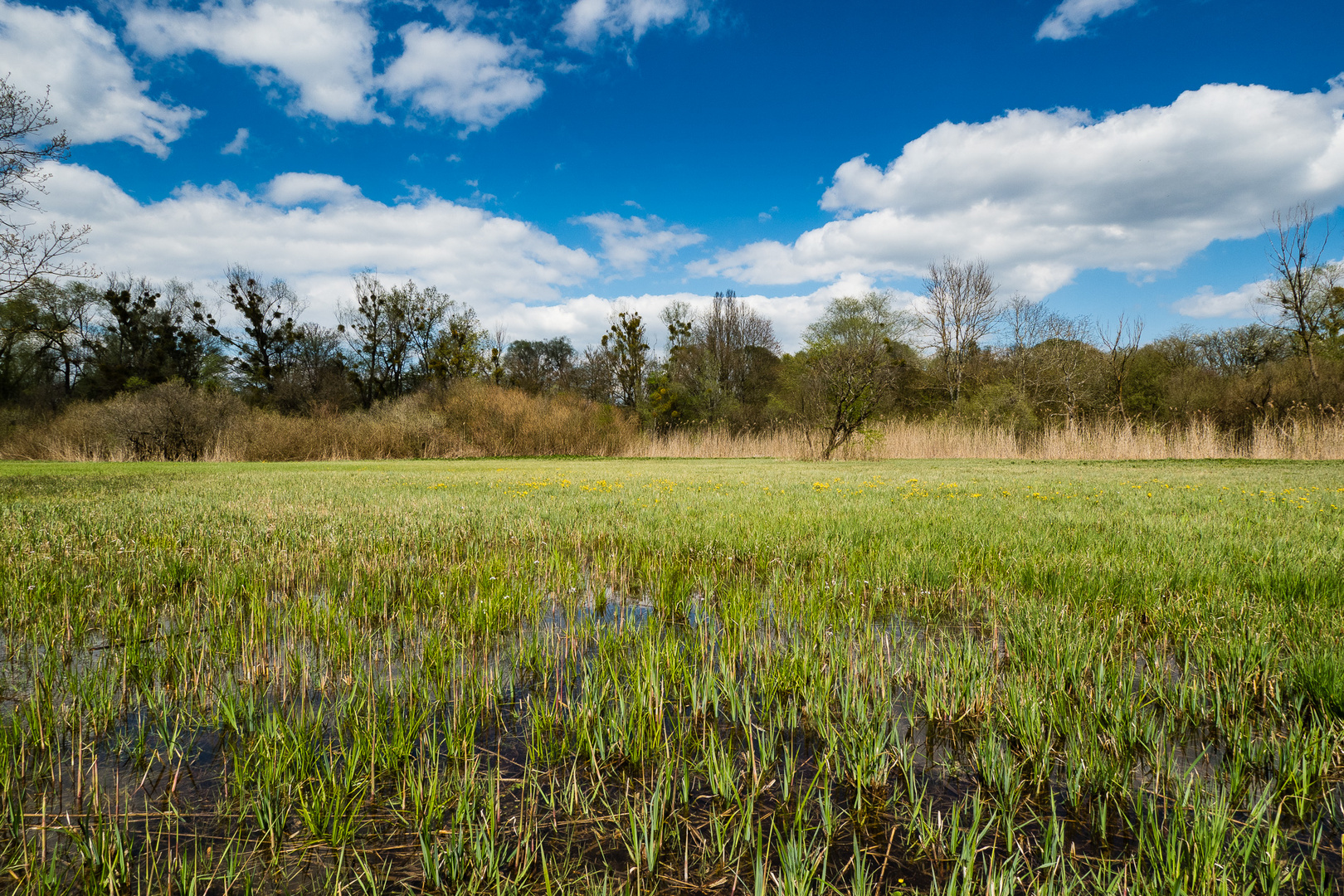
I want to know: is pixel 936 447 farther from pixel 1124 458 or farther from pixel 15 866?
pixel 15 866

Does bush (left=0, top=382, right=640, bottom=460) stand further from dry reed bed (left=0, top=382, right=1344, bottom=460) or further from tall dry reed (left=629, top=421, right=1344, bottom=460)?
tall dry reed (left=629, top=421, right=1344, bottom=460)

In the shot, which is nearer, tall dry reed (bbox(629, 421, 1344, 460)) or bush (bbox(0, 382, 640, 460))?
tall dry reed (bbox(629, 421, 1344, 460))

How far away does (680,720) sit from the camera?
1699 mm

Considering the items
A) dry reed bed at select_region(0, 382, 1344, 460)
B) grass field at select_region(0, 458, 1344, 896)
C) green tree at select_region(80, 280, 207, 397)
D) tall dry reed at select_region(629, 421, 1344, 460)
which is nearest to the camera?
grass field at select_region(0, 458, 1344, 896)

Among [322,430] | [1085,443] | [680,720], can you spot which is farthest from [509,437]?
[680,720]

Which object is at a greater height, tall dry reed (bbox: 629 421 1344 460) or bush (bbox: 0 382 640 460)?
bush (bbox: 0 382 640 460)

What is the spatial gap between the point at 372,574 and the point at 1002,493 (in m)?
7.40

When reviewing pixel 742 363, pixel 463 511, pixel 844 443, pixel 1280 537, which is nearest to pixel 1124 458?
pixel 844 443

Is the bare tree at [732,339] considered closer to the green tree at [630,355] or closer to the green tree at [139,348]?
the green tree at [630,355]

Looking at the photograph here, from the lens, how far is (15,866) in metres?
1.09

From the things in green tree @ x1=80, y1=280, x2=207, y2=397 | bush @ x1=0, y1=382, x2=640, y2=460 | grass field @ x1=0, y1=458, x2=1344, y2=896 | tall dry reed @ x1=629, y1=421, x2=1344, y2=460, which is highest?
green tree @ x1=80, y1=280, x2=207, y2=397

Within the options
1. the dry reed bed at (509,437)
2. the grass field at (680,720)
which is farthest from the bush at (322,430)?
the grass field at (680,720)

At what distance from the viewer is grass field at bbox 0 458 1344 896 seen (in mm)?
1158

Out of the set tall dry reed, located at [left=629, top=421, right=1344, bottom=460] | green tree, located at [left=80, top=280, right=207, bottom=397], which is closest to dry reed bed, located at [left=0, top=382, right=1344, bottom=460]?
tall dry reed, located at [left=629, top=421, right=1344, bottom=460]
